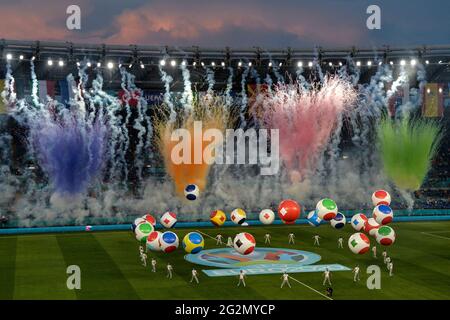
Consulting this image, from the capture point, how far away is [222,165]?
6469 cm

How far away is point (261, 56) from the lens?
6644 centimetres

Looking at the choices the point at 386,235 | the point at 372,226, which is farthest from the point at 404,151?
the point at 386,235

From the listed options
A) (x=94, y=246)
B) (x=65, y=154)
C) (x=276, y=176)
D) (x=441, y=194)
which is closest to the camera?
(x=94, y=246)

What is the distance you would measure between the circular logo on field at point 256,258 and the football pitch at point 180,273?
93cm

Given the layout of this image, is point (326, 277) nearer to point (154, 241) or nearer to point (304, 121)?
point (154, 241)

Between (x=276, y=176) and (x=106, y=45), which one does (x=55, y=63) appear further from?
(x=276, y=176)

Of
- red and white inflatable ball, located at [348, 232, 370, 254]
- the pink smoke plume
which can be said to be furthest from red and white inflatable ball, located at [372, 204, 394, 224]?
the pink smoke plume

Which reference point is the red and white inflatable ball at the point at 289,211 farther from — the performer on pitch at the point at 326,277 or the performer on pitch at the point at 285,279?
the performer on pitch at the point at 285,279

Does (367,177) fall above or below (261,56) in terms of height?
below

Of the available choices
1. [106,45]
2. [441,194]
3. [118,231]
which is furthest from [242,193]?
[441,194]

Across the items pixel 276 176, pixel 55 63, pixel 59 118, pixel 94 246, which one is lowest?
pixel 94 246

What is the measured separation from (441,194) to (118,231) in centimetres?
4037

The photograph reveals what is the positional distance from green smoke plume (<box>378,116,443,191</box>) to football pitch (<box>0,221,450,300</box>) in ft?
62.4
